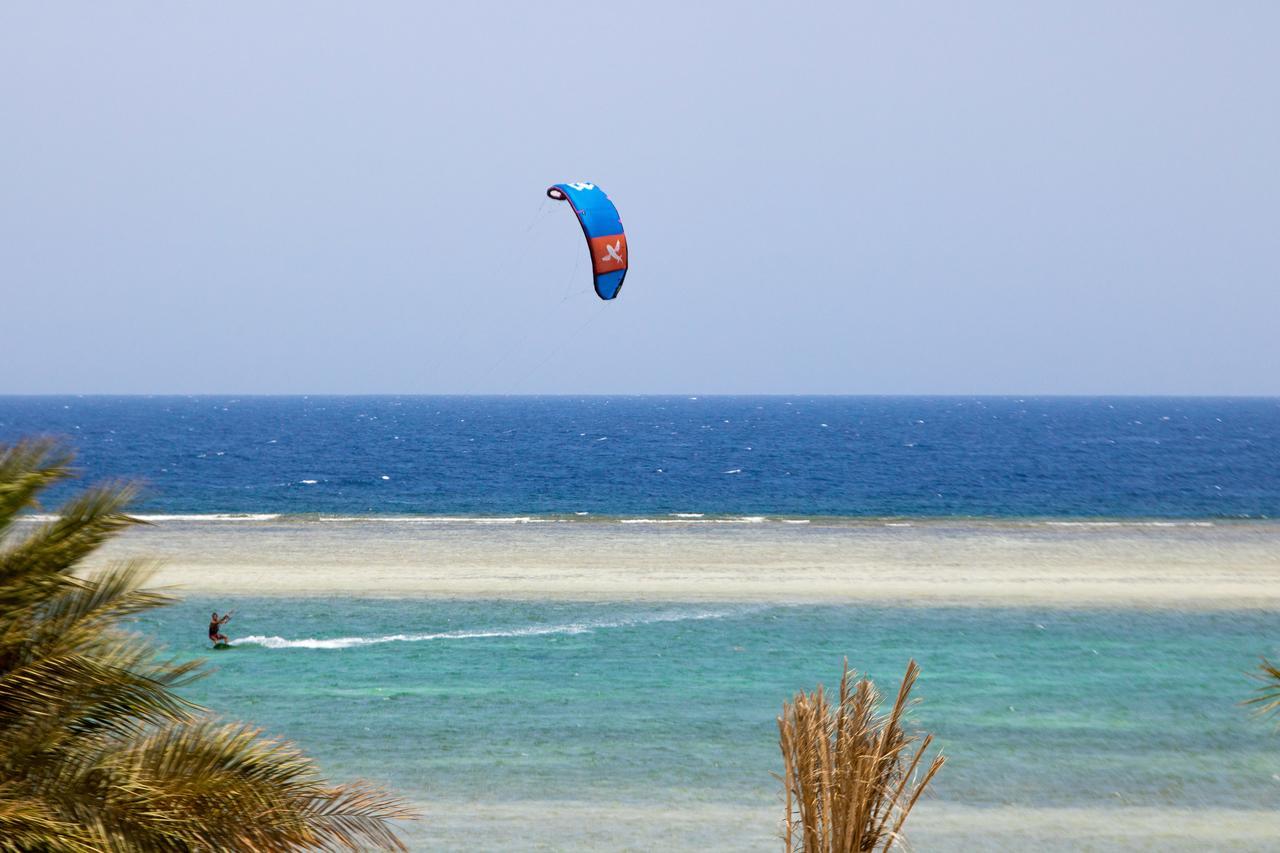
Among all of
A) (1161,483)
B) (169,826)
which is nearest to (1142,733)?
(169,826)

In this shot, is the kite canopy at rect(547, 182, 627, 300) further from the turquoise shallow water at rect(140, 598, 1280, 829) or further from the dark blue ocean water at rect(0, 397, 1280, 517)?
the dark blue ocean water at rect(0, 397, 1280, 517)

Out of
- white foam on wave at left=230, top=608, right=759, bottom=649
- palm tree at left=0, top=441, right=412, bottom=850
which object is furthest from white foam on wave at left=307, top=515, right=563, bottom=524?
palm tree at left=0, top=441, right=412, bottom=850

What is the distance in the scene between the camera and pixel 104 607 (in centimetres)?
604

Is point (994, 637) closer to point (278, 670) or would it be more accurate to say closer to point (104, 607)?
point (278, 670)

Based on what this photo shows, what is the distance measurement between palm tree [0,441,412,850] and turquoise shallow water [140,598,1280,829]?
6.84m

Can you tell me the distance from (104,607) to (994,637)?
18027 millimetres

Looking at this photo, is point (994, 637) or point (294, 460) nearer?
point (994, 637)

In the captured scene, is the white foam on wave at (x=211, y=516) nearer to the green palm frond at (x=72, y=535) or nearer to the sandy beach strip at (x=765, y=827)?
the sandy beach strip at (x=765, y=827)

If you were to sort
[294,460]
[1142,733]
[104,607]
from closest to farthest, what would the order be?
[104,607]
[1142,733]
[294,460]

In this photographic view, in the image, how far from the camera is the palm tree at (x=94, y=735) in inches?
219

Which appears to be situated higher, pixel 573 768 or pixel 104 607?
pixel 104 607

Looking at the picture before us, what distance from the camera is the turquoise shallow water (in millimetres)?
13344

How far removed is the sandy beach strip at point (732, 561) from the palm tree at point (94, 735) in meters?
18.4

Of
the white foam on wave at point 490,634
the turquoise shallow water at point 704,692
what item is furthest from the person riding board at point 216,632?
the white foam on wave at point 490,634
